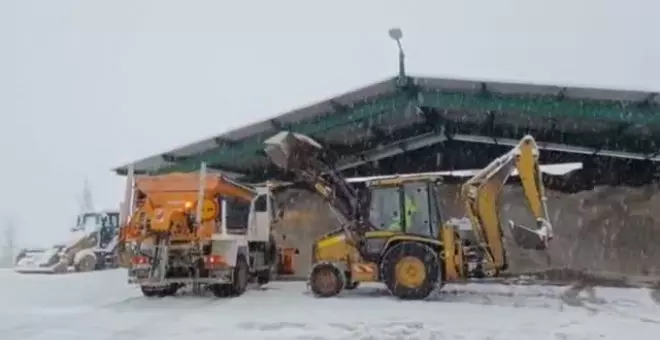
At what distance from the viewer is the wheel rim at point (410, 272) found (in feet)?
39.1

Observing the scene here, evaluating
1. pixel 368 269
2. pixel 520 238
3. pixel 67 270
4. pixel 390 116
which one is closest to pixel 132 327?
pixel 368 269

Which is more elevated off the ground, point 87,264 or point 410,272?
point 87,264

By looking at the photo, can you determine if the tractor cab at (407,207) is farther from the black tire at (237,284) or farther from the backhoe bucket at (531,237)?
the black tire at (237,284)

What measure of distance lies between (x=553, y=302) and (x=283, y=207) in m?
8.88

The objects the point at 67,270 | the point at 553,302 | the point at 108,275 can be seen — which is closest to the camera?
the point at 553,302

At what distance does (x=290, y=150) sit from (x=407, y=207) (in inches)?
115

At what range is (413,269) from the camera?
1201cm

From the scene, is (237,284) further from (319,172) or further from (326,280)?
(319,172)

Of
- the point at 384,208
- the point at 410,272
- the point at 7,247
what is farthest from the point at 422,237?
the point at 7,247

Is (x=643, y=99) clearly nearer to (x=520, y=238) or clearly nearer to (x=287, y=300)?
(x=520, y=238)

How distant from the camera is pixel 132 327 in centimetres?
918

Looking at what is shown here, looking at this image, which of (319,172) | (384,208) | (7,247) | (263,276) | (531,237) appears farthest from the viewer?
(7,247)

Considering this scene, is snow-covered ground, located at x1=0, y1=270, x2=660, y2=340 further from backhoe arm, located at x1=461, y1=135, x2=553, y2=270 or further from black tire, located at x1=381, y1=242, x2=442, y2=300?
backhoe arm, located at x1=461, y1=135, x2=553, y2=270

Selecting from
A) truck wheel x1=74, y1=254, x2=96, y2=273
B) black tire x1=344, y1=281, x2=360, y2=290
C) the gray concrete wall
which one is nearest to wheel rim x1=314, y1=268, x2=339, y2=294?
black tire x1=344, y1=281, x2=360, y2=290
